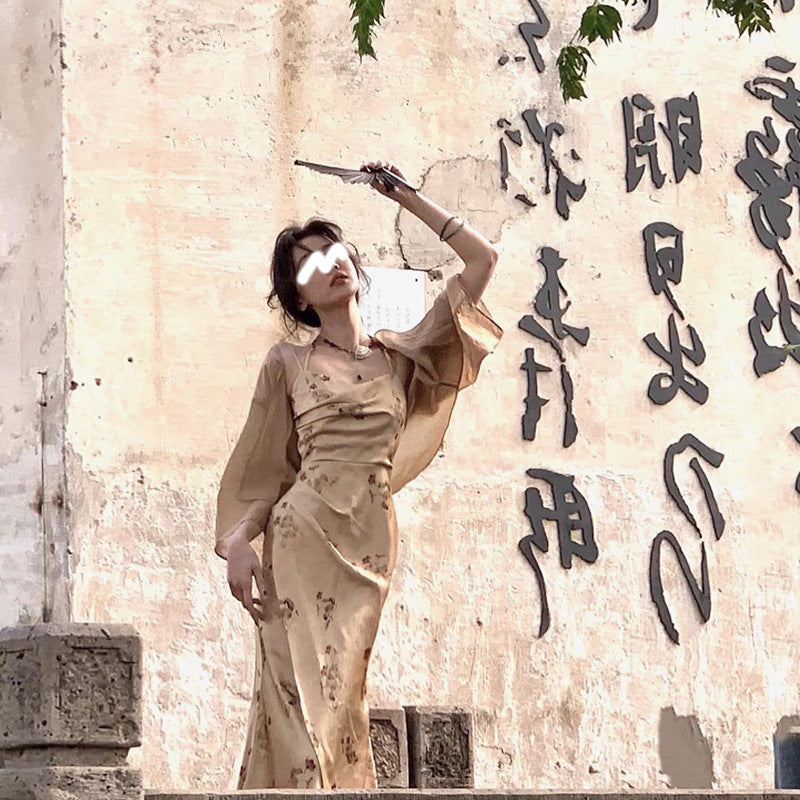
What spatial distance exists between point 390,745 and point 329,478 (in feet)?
5.36

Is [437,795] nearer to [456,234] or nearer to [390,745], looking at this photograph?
[456,234]

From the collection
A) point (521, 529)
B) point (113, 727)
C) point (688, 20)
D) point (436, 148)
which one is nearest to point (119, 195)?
point (436, 148)

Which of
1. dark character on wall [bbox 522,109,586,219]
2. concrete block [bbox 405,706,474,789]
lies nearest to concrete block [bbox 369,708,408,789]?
concrete block [bbox 405,706,474,789]

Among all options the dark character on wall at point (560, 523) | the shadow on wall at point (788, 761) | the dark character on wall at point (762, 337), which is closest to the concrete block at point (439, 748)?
the shadow on wall at point (788, 761)

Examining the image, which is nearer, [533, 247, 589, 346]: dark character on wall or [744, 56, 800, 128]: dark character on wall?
[533, 247, 589, 346]: dark character on wall

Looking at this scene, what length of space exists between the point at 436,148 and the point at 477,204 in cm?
30

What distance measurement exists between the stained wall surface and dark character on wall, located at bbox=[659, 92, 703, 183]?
47 millimetres

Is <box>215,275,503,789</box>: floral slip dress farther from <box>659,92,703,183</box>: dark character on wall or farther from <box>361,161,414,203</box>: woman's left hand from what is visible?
<box>659,92,703,183</box>: dark character on wall

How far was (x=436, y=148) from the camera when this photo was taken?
36.6ft

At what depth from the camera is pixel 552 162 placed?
37.4ft

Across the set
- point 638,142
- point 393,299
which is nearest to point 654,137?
point 638,142

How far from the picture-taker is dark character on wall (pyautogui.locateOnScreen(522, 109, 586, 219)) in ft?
37.3

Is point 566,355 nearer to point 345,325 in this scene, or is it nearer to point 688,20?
point 688,20

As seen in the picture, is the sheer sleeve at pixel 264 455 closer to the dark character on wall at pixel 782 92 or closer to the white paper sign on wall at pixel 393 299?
the white paper sign on wall at pixel 393 299
